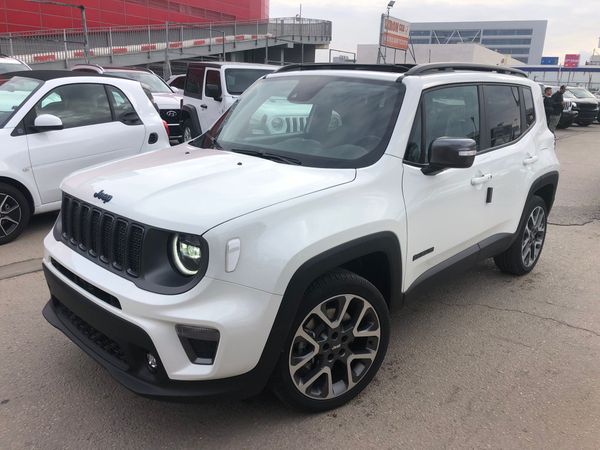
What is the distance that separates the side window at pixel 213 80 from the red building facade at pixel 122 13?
23472 millimetres

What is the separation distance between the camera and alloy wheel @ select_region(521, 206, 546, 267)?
4.66m

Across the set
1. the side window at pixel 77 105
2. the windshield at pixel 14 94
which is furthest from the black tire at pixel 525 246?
the windshield at pixel 14 94

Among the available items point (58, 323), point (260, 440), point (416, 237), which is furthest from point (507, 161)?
point (58, 323)

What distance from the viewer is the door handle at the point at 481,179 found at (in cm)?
352

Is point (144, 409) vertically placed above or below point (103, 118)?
below

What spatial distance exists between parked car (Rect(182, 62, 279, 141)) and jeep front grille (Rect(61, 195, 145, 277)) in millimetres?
7754

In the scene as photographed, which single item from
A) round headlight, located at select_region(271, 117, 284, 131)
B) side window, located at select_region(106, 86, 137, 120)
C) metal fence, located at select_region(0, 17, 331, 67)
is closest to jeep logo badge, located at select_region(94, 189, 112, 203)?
round headlight, located at select_region(271, 117, 284, 131)

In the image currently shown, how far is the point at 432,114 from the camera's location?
3.31 meters

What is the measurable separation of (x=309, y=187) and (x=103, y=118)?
14.2 feet

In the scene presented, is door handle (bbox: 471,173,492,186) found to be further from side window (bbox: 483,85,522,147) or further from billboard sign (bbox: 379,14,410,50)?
billboard sign (bbox: 379,14,410,50)

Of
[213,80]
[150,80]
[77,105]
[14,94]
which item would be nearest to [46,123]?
[77,105]

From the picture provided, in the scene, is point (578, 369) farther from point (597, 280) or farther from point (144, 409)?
point (144, 409)

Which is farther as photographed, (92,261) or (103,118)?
(103,118)

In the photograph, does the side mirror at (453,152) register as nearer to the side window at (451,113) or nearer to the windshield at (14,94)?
the side window at (451,113)
